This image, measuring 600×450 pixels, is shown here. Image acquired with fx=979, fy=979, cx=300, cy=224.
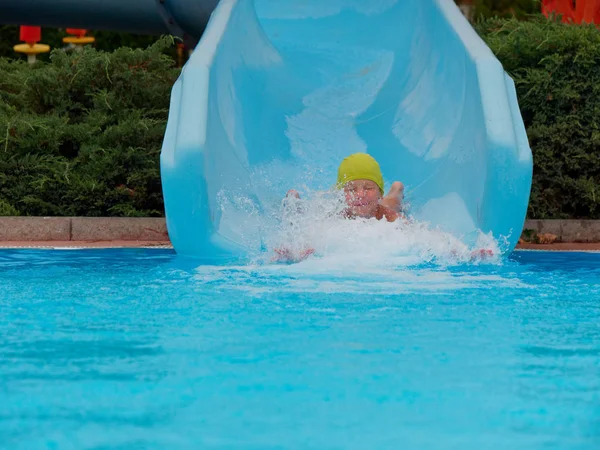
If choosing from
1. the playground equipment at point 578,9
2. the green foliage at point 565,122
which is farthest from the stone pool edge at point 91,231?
the playground equipment at point 578,9

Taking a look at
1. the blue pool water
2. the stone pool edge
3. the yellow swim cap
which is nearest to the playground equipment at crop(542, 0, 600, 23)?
the stone pool edge

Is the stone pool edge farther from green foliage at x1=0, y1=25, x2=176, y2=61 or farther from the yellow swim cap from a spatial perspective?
green foliage at x1=0, y1=25, x2=176, y2=61

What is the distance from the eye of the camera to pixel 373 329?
130 inches

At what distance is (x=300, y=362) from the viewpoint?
9.26 ft

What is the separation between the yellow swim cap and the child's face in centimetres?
4

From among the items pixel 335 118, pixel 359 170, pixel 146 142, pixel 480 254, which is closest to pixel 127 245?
pixel 146 142

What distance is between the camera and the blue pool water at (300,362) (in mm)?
2211

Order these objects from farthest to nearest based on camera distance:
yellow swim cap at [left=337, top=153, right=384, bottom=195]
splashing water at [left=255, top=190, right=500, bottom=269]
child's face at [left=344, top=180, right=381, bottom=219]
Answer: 1. yellow swim cap at [left=337, top=153, right=384, bottom=195]
2. child's face at [left=344, top=180, right=381, bottom=219]
3. splashing water at [left=255, top=190, right=500, bottom=269]

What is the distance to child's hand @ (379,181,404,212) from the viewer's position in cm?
593

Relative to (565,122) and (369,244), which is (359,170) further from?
(565,122)

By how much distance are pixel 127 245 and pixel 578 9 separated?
231 inches

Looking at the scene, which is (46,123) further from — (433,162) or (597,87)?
(597,87)

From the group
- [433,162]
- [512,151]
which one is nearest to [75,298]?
[512,151]

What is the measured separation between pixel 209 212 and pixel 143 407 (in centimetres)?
315
